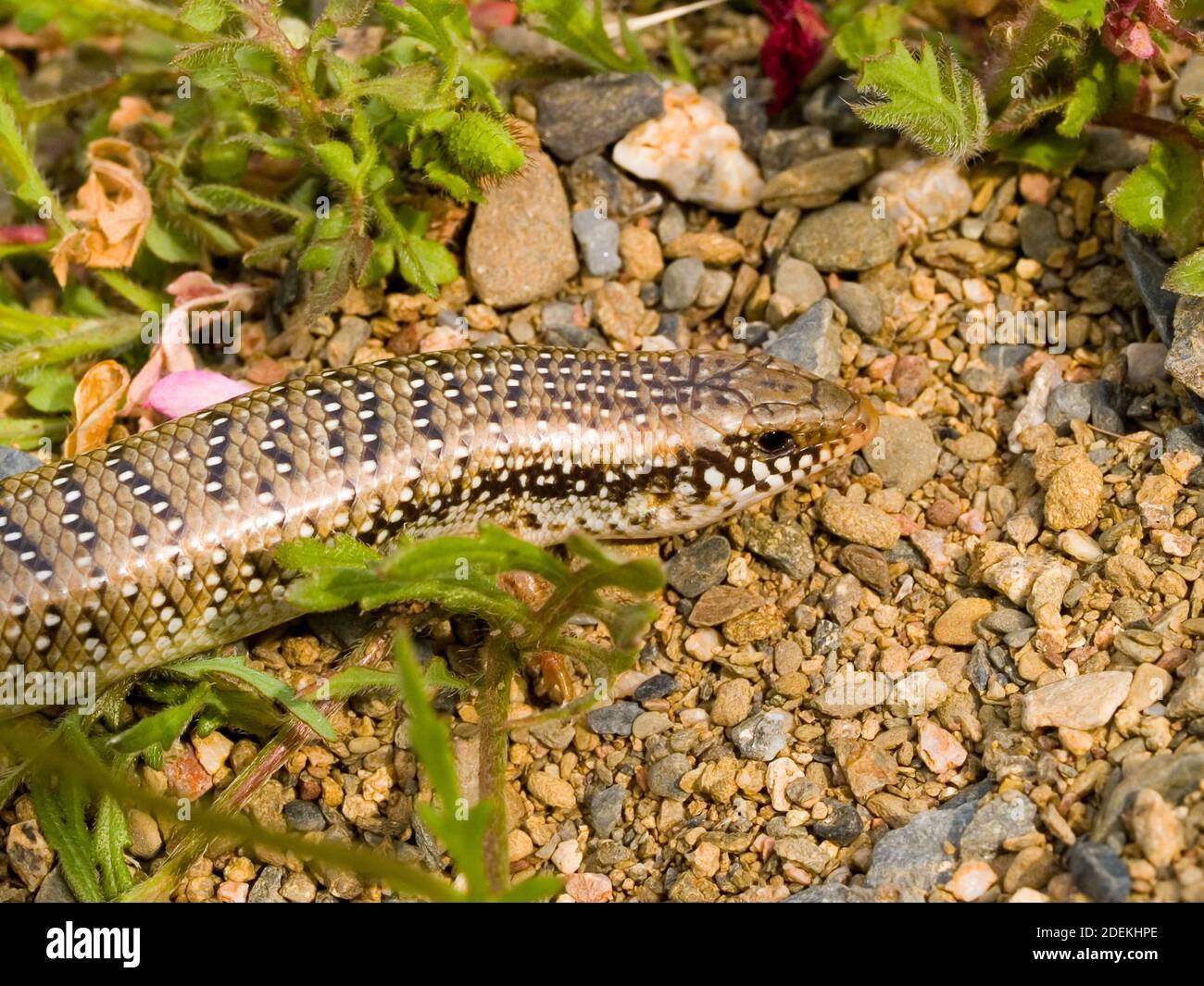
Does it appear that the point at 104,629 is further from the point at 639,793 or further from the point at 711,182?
the point at 711,182

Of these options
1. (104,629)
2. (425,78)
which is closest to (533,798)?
(104,629)

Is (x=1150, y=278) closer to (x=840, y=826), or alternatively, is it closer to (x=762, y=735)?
(x=762, y=735)

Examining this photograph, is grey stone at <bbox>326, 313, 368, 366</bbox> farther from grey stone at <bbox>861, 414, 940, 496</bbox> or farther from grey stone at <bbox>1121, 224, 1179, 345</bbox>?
→ grey stone at <bbox>1121, 224, 1179, 345</bbox>

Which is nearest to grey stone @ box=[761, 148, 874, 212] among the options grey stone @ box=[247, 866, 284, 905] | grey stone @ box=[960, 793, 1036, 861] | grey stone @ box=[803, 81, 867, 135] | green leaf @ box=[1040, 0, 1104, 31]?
grey stone @ box=[803, 81, 867, 135]

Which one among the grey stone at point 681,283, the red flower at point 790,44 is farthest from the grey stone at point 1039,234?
the grey stone at point 681,283

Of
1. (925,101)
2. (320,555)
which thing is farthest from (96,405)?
(925,101)

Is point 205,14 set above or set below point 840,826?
above

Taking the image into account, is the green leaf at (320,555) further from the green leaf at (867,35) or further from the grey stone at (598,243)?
the green leaf at (867,35)
